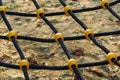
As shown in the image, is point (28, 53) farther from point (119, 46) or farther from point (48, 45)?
point (119, 46)

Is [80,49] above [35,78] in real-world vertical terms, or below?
above

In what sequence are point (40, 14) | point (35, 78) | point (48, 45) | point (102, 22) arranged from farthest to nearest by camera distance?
point (102, 22)
point (48, 45)
point (40, 14)
point (35, 78)

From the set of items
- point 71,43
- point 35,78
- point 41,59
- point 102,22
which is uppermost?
point 102,22

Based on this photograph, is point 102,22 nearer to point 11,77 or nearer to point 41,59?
point 41,59

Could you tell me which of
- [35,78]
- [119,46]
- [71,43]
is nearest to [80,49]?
[71,43]

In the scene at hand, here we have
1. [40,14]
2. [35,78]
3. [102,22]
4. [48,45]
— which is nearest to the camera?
[35,78]

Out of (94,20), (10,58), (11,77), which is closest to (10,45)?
(10,58)

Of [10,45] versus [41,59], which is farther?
[10,45]

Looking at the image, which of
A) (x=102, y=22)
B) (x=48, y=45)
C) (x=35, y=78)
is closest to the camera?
(x=35, y=78)

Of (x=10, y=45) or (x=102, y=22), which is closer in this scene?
(x=10, y=45)
